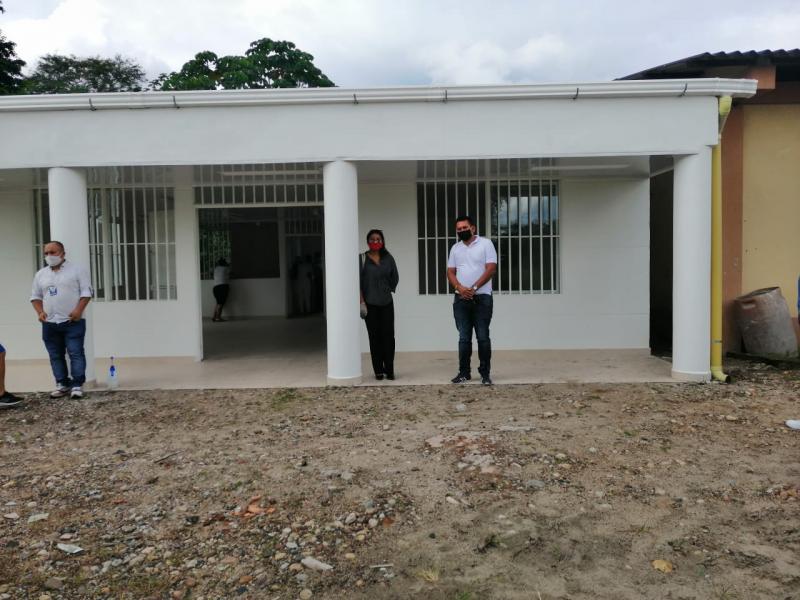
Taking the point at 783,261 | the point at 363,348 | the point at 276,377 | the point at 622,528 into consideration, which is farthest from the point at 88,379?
the point at 783,261

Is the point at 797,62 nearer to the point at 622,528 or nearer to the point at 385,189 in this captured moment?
the point at 385,189

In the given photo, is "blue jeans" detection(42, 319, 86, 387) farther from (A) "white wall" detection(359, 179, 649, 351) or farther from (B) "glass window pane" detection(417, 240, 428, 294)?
(B) "glass window pane" detection(417, 240, 428, 294)

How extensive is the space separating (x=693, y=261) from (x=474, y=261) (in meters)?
2.16

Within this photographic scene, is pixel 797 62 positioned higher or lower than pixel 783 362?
higher

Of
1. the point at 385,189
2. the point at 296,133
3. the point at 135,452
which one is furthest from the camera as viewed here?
the point at 385,189

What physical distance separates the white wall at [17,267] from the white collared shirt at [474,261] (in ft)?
18.6

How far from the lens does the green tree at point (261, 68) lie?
2553 centimetres

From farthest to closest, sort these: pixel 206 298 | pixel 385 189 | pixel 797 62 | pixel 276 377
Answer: pixel 206 298 → pixel 385 189 → pixel 797 62 → pixel 276 377

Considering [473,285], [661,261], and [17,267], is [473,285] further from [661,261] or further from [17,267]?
[17,267]

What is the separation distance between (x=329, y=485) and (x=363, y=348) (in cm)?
466

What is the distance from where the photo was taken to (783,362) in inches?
316

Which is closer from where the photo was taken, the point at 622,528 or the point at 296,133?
the point at 622,528

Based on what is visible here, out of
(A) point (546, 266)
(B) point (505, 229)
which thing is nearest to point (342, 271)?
(B) point (505, 229)

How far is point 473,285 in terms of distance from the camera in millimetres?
6711
